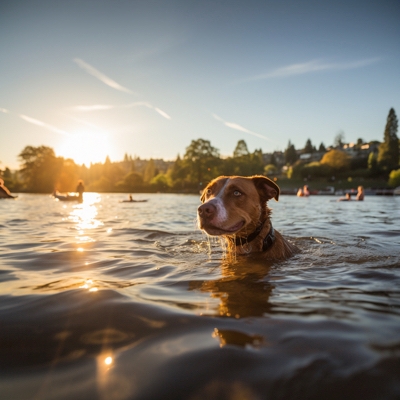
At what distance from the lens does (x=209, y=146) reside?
318 ft

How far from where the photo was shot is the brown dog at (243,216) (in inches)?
182

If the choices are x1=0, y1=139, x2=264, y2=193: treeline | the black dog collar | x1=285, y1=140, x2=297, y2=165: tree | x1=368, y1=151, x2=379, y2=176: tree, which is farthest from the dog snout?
x1=285, y1=140, x2=297, y2=165: tree

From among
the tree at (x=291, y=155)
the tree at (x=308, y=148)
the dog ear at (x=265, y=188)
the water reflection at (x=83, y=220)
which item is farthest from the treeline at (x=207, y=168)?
the dog ear at (x=265, y=188)

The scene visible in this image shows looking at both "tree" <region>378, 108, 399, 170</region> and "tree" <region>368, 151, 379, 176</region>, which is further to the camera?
"tree" <region>368, 151, 379, 176</region>

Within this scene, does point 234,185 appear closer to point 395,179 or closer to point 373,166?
point 395,179

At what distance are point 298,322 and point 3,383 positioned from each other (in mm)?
2057

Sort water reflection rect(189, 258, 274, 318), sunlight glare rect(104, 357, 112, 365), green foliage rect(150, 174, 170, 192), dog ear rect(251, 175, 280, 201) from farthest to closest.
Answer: green foliage rect(150, 174, 170, 192)
dog ear rect(251, 175, 280, 201)
water reflection rect(189, 258, 274, 318)
sunlight glare rect(104, 357, 112, 365)

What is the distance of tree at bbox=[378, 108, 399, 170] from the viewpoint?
10175cm

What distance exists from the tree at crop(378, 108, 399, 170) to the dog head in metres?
114

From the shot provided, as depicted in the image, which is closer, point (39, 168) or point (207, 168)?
point (207, 168)

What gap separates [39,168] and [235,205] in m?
108

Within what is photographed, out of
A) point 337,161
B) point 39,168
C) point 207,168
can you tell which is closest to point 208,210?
point 207,168

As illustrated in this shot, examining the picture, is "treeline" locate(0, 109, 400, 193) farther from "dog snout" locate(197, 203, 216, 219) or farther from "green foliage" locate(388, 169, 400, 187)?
"dog snout" locate(197, 203, 216, 219)

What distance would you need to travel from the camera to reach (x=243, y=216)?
491 centimetres
